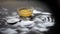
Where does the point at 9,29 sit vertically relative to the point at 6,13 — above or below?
below

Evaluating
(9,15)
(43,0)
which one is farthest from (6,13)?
(43,0)

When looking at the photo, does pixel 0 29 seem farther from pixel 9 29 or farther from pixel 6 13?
pixel 6 13

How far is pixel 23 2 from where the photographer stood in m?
1.38

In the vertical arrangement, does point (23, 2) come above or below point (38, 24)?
above

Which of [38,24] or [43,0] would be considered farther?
A: [43,0]

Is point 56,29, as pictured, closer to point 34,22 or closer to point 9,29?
point 34,22

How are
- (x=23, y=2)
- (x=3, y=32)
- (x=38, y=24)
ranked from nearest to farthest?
(x=3, y=32) → (x=38, y=24) → (x=23, y=2)

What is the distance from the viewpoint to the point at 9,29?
783 millimetres

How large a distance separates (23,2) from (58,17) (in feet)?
1.78

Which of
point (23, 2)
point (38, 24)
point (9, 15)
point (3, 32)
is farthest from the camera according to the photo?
point (23, 2)

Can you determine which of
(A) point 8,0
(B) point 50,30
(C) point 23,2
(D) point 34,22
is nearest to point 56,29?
(B) point 50,30

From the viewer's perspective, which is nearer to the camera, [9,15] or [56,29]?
[56,29]

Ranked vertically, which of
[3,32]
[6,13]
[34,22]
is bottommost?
[3,32]

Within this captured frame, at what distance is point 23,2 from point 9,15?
42 cm
